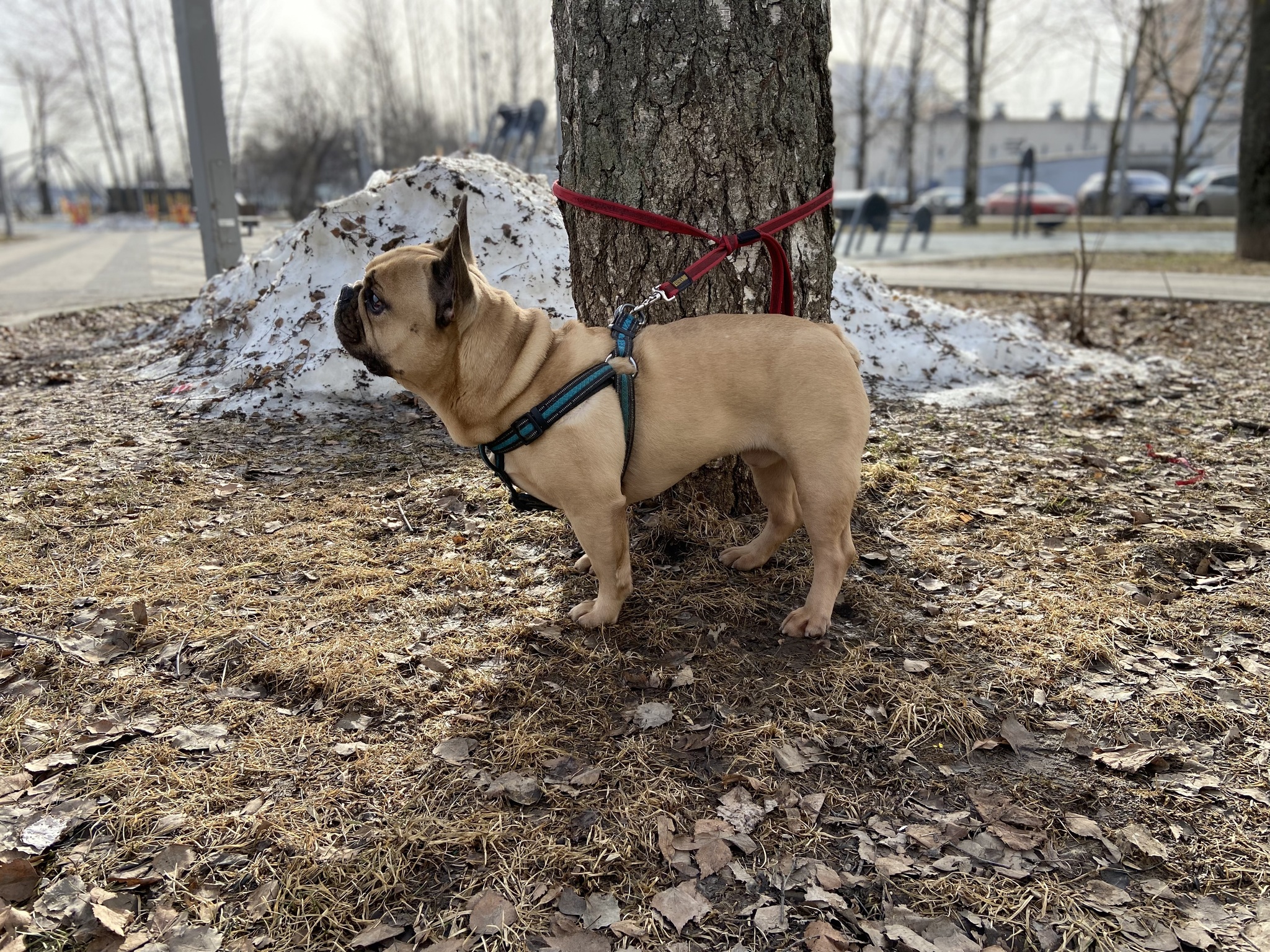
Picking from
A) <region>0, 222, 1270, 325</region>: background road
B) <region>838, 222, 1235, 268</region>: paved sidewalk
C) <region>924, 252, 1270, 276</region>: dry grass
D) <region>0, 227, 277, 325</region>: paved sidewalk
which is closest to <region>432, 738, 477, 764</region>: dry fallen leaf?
<region>0, 222, 1270, 325</region>: background road

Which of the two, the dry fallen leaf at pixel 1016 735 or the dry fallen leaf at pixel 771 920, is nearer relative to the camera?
the dry fallen leaf at pixel 771 920

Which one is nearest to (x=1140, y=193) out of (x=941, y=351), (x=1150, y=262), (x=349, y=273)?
(x=1150, y=262)

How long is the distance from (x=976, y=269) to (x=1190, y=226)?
1780 centimetres

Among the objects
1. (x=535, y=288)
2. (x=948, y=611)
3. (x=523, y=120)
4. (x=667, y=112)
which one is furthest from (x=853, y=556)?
(x=523, y=120)

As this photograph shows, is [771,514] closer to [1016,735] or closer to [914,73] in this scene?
[1016,735]

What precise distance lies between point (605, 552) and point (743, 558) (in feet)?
3.03

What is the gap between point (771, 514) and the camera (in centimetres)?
380

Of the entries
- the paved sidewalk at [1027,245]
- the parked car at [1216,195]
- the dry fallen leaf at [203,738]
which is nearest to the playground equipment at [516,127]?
the paved sidewalk at [1027,245]

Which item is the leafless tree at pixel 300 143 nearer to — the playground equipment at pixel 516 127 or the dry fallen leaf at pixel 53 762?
the playground equipment at pixel 516 127

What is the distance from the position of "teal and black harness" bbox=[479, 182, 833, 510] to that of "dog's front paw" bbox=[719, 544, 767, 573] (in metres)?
0.94

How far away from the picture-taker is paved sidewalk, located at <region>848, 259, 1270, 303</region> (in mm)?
12164

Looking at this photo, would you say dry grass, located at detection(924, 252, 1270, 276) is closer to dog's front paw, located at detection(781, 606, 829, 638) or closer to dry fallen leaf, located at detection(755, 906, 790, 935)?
dog's front paw, located at detection(781, 606, 829, 638)

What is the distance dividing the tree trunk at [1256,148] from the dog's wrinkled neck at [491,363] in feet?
59.7

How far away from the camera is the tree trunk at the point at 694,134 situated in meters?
3.69
